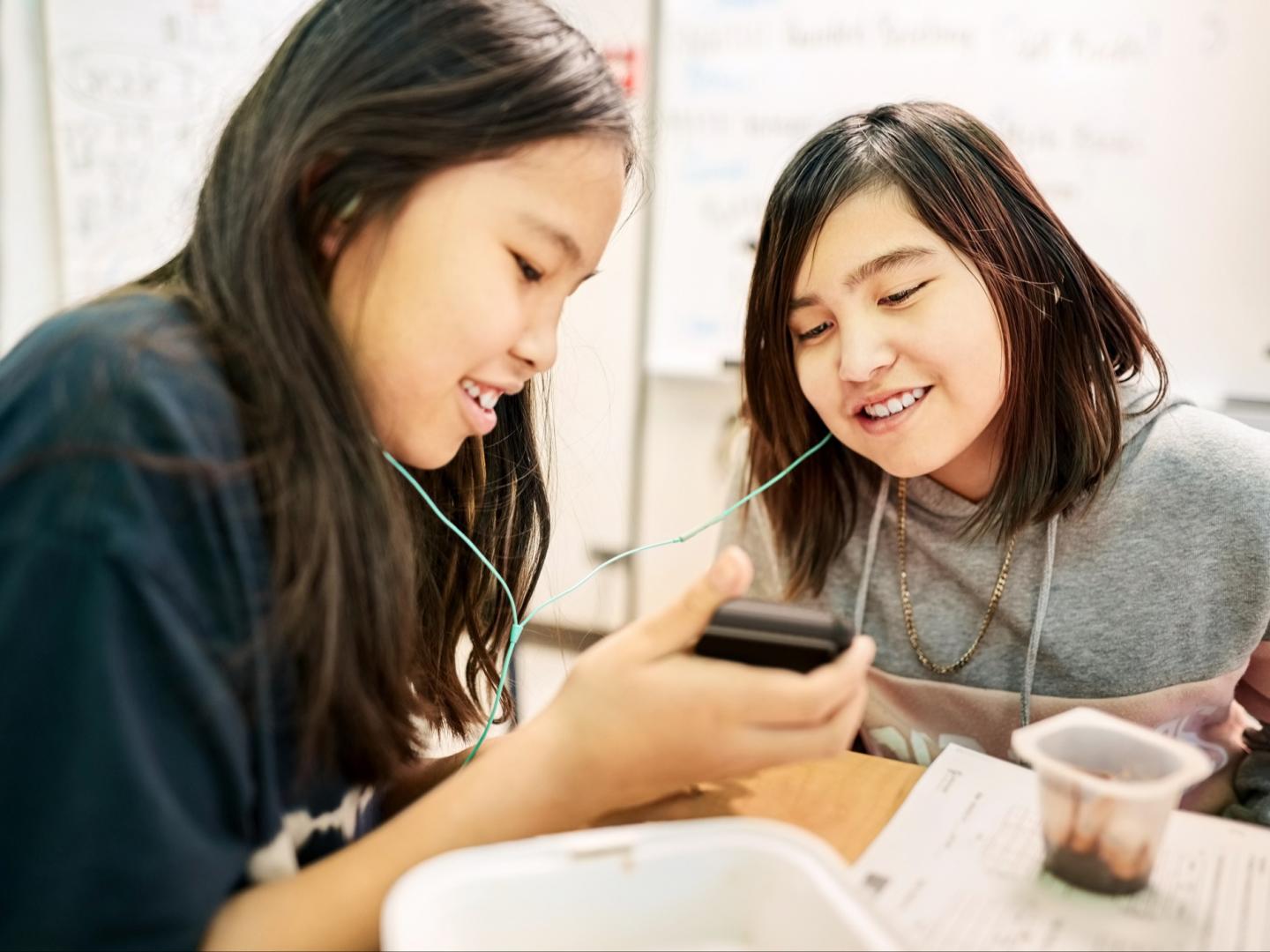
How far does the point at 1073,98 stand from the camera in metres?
1.99

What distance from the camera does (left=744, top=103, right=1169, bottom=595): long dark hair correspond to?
990mm

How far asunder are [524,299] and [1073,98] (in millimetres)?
1725

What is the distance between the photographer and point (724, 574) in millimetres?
587

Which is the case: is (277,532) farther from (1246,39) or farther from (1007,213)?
(1246,39)

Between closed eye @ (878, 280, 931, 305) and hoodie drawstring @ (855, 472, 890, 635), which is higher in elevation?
closed eye @ (878, 280, 931, 305)

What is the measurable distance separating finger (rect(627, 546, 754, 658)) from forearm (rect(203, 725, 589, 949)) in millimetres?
94

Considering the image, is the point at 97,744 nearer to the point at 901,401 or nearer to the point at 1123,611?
the point at 901,401

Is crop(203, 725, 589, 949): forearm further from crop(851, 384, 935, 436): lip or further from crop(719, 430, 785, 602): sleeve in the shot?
crop(719, 430, 785, 602): sleeve

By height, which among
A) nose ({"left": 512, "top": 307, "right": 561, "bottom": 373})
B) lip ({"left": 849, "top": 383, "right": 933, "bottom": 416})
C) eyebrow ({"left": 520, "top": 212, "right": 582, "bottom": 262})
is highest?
eyebrow ({"left": 520, "top": 212, "right": 582, "bottom": 262})

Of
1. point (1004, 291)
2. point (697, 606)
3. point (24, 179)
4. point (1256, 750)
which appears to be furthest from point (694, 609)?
point (24, 179)

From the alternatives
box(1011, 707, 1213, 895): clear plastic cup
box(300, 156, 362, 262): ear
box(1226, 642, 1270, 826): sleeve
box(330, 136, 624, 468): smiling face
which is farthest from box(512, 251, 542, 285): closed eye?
box(1226, 642, 1270, 826): sleeve

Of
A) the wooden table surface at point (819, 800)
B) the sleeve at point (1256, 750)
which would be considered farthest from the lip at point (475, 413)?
the sleeve at point (1256, 750)

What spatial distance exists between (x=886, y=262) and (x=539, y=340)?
399 mm

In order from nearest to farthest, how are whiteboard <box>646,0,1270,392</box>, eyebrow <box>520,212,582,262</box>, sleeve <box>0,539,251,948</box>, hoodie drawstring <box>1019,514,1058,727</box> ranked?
sleeve <box>0,539,251,948</box>, eyebrow <box>520,212,582,262</box>, hoodie drawstring <box>1019,514,1058,727</box>, whiteboard <box>646,0,1270,392</box>
